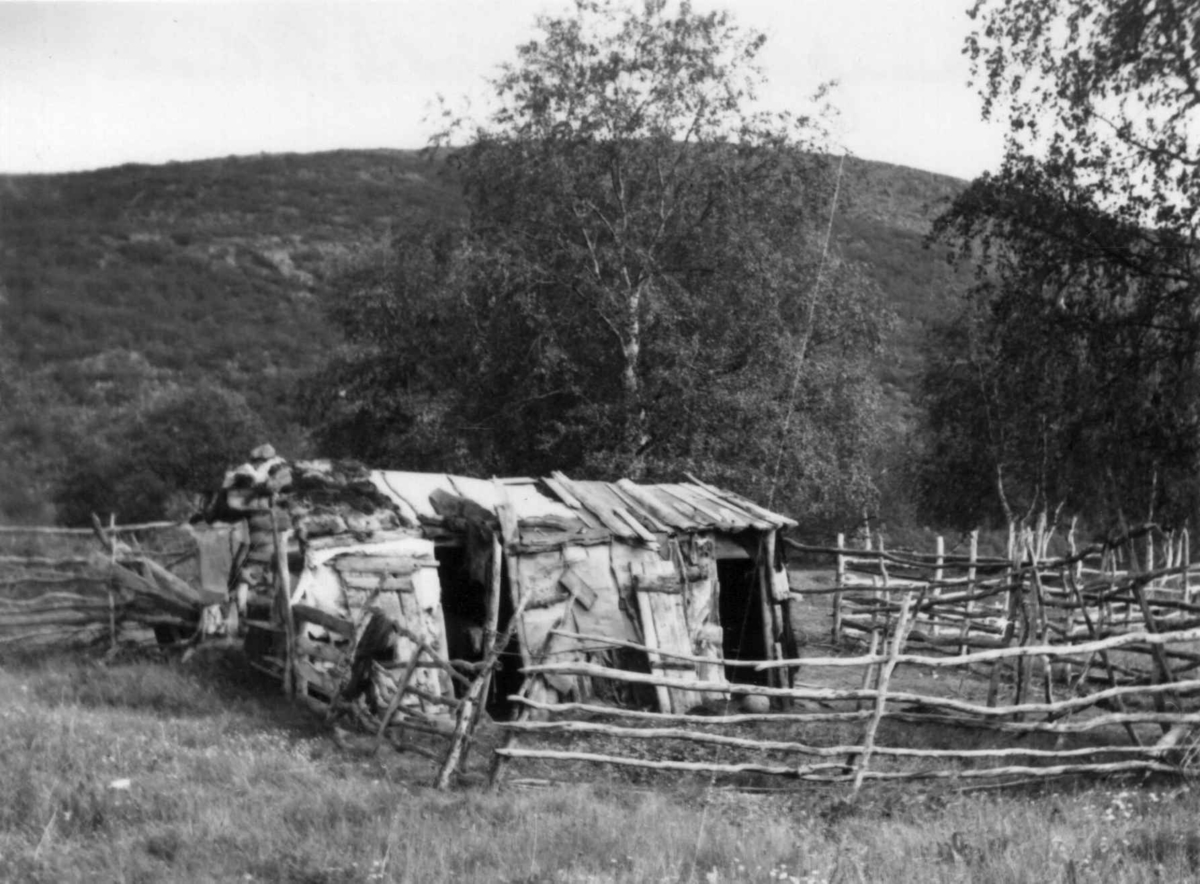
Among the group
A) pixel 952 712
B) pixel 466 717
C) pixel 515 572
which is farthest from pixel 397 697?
pixel 952 712

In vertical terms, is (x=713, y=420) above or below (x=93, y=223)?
below

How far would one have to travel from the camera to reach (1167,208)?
12.0 meters

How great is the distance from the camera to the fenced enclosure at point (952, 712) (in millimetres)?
7895

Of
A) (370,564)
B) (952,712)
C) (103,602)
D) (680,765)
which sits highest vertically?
(370,564)

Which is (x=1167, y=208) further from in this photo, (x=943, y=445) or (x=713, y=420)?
(x=943, y=445)

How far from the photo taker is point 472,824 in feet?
20.5

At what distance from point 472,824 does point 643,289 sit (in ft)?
47.4

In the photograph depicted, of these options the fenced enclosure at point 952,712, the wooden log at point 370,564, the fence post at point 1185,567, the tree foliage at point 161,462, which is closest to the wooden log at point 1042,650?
the fenced enclosure at point 952,712

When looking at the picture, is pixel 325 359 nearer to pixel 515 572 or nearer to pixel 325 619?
pixel 515 572

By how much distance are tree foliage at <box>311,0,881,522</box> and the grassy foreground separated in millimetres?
11281

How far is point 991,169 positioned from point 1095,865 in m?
9.72

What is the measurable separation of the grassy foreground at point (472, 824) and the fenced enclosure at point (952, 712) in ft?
0.93

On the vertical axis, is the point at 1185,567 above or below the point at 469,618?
above

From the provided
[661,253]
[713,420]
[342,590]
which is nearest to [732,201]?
[661,253]
